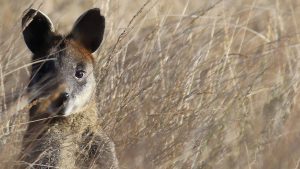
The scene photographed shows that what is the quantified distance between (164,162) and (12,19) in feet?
5.32

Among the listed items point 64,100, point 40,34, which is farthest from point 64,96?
point 40,34

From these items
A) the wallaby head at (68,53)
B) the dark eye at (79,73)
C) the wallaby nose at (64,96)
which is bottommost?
the dark eye at (79,73)

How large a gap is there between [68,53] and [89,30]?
7.7 inches

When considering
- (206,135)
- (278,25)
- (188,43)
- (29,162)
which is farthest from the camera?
(278,25)

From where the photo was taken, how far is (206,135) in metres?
4.99

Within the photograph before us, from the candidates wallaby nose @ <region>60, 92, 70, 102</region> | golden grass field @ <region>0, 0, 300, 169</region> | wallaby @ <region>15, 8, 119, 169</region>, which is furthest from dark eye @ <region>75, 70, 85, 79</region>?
wallaby nose @ <region>60, 92, 70, 102</region>

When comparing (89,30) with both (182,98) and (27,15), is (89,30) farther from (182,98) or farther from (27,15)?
(182,98)

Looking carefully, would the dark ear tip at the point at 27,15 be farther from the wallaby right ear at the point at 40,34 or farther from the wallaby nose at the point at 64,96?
the wallaby nose at the point at 64,96

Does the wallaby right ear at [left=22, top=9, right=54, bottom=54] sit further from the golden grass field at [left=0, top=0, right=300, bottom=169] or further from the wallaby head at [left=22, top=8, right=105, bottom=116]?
the golden grass field at [left=0, top=0, right=300, bottom=169]

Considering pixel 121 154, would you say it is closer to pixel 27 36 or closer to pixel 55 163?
pixel 55 163

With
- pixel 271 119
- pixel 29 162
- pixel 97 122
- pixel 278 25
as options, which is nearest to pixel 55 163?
pixel 29 162

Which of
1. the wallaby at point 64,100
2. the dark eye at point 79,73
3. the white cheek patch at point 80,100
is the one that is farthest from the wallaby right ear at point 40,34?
the white cheek patch at point 80,100

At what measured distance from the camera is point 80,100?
5039 millimetres

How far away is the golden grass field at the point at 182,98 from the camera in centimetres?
470
